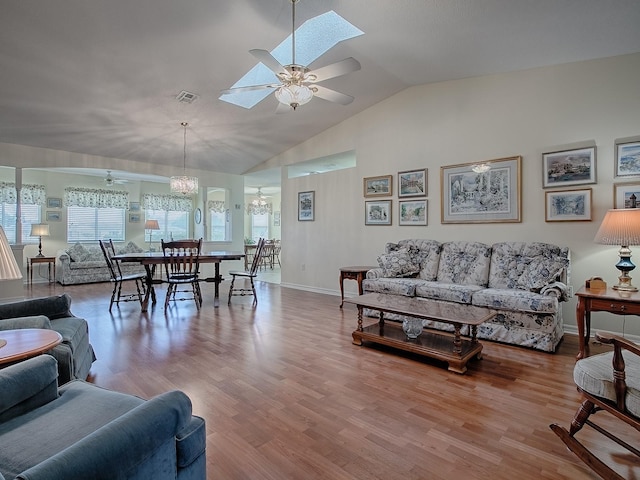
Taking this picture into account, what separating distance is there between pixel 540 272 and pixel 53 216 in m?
9.73

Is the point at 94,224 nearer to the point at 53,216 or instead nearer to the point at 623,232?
the point at 53,216

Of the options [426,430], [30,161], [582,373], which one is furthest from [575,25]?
[30,161]

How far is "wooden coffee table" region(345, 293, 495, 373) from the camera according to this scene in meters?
2.64

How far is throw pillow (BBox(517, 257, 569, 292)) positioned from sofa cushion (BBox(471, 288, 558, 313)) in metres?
0.13

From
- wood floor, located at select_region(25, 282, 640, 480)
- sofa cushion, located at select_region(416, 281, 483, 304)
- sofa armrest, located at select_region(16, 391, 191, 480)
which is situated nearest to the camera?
sofa armrest, located at select_region(16, 391, 191, 480)

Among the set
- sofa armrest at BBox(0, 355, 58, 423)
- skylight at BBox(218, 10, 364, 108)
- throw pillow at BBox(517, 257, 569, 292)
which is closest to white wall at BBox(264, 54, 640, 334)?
throw pillow at BBox(517, 257, 569, 292)

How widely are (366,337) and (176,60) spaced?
12.1ft

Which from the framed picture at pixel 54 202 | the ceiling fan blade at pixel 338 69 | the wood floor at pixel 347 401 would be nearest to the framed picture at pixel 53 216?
the framed picture at pixel 54 202

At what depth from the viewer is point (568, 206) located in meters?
3.69

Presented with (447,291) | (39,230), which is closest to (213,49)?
(447,291)

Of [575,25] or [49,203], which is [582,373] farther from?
[49,203]

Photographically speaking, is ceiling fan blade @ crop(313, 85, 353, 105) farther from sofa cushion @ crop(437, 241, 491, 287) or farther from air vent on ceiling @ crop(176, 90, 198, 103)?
sofa cushion @ crop(437, 241, 491, 287)

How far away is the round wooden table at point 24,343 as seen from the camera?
1431 mm

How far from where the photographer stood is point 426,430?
185 centimetres
